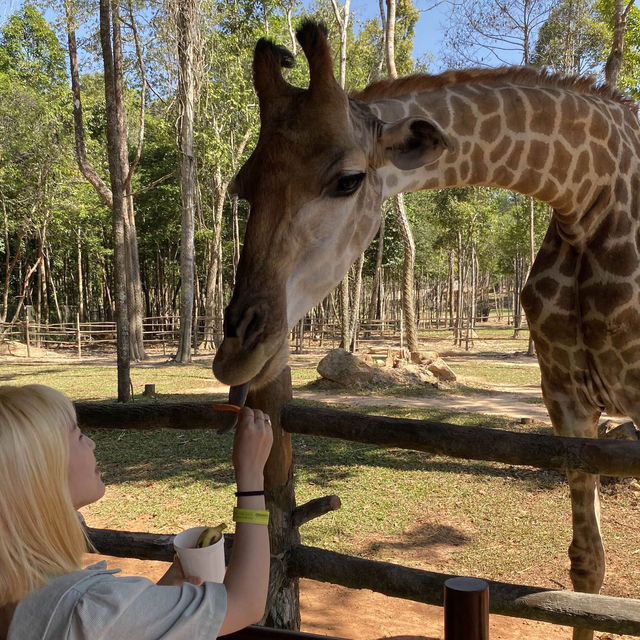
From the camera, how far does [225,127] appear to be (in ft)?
67.7

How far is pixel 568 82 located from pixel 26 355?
74.6 ft

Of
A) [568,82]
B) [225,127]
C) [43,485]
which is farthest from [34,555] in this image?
[225,127]

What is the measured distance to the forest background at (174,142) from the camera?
543 inches

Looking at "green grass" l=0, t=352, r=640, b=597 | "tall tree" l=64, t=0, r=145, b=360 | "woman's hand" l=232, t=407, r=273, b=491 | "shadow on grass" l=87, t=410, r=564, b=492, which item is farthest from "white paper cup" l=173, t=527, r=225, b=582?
"tall tree" l=64, t=0, r=145, b=360

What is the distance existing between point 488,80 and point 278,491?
219cm

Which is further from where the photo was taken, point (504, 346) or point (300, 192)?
point (504, 346)

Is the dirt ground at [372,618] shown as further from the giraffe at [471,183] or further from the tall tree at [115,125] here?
the tall tree at [115,125]

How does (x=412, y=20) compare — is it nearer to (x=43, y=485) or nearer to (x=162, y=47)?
(x=162, y=47)

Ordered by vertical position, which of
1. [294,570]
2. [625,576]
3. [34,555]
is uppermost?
[34,555]

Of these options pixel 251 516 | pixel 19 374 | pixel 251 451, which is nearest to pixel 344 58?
pixel 19 374

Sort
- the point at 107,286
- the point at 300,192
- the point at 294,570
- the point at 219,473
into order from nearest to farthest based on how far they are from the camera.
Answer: the point at 300,192
the point at 294,570
the point at 219,473
the point at 107,286

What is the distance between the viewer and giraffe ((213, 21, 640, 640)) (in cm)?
203

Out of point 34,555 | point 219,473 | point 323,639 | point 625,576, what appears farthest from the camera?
point 219,473

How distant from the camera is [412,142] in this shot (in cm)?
220
